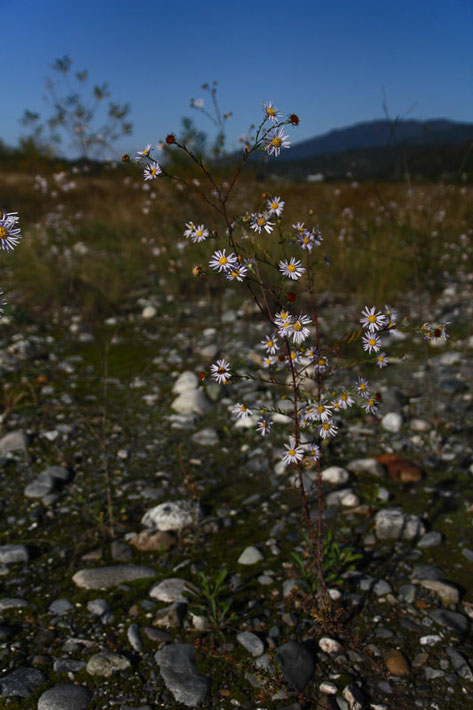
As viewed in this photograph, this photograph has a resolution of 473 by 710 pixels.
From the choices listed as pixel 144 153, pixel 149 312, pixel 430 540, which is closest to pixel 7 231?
pixel 144 153

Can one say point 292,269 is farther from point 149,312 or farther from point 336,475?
point 149,312

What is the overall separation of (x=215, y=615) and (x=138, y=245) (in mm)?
7319

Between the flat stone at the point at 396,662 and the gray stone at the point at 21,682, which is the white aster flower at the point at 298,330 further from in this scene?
the gray stone at the point at 21,682

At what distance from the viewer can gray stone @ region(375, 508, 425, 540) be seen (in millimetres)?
2770

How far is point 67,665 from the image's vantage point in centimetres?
204

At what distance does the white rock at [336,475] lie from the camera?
328 centimetres

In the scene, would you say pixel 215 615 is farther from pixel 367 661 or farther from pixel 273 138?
pixel 273 138

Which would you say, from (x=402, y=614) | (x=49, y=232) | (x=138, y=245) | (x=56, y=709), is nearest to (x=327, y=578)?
(x=402, y=614)

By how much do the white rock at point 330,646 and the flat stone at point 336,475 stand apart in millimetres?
1243

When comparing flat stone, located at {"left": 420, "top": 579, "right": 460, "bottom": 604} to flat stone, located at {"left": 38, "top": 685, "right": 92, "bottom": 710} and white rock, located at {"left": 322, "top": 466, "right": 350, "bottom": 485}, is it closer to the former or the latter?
white rock, located at {"left": 322, "top": 466, "right": 350, "bottom": 485}

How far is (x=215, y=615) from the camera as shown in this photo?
224 centimetres

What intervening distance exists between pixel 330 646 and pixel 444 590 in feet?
2.10

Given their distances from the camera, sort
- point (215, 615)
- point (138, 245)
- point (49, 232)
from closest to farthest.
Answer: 1. point (215, 615)
2. point (138, 245)
3. point (49, 232)

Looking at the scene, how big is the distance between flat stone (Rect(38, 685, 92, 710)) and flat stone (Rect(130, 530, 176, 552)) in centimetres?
90
